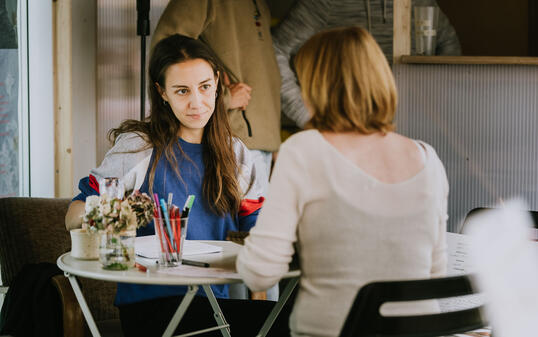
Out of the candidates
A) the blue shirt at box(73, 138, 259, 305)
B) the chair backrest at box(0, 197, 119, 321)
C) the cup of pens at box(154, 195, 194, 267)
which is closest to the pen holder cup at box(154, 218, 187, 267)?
the cup of pens at box(154, 195, 194, 267)

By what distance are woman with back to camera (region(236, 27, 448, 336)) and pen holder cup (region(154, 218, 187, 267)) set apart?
1.05ft

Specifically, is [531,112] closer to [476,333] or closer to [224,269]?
[476,333]

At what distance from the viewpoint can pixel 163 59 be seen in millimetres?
2268

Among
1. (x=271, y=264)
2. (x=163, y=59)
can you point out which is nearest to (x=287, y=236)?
(x=271, y=264)

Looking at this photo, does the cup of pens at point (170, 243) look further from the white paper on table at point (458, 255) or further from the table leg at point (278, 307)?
the white paper on table at point (458, 255)

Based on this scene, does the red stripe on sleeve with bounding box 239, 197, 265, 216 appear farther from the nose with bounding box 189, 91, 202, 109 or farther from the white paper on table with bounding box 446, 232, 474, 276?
the white paper on table with bounding box 446, 232, 474, 276

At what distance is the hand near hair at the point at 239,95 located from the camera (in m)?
3.27

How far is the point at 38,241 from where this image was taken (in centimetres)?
261

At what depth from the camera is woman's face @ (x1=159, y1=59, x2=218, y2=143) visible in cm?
224

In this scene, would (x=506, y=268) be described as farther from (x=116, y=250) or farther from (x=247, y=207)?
(x=116, y=250)

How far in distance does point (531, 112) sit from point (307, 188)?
2389 mm

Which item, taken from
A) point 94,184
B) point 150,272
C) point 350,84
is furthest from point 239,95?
point 350,84

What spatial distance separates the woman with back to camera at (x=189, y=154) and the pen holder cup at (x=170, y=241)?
1.34 feet

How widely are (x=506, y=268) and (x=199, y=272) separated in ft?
2.78
